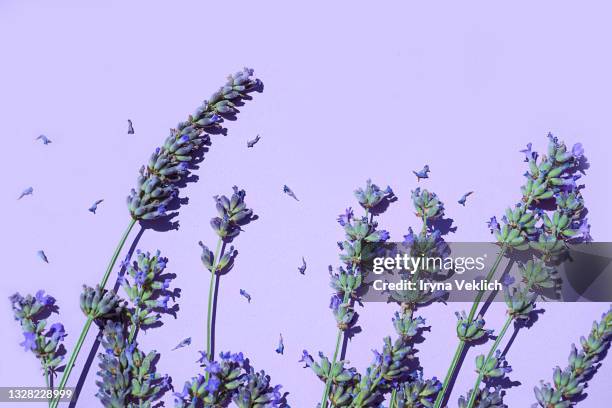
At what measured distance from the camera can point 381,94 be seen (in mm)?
1482

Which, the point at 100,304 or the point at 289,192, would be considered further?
the point at 289,192

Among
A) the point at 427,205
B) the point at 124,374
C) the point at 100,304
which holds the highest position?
the point at 427,205

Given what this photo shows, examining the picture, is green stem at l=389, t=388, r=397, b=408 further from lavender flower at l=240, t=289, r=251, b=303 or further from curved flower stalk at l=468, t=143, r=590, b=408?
lavender flower at l=240, t=289, r=251, b=303

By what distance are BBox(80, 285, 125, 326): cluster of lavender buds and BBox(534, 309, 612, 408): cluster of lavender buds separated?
81 cm

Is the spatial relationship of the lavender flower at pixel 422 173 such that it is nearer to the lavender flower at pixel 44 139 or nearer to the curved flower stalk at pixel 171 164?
the curved flower stalk at pixel 171 164

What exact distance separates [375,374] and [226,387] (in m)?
0.27

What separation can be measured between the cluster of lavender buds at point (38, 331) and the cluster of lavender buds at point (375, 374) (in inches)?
18.2

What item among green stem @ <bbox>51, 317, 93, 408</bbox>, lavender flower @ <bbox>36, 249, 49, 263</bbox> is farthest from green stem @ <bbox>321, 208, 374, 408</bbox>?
lavender flower @ <bbox>36, 249, 49, 263</bbox>

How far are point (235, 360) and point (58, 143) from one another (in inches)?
22.6

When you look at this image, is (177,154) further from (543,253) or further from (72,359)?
(543,253)

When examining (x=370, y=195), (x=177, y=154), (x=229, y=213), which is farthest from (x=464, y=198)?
(x=177, y=154)

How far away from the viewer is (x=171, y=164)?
1354 millimetres

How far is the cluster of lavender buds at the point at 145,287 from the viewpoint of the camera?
1296mm

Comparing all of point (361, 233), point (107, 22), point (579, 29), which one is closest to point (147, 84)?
point (107, 22)
